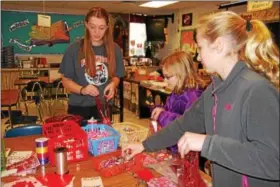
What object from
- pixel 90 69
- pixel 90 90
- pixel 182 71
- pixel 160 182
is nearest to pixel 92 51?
pixel 90 69

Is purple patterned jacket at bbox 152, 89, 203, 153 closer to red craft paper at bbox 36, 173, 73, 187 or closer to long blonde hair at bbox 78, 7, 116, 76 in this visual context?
long blonde hair at bbox 78, 7, 116, 76

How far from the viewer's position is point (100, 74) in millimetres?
2158

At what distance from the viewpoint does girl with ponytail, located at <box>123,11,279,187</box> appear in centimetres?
87

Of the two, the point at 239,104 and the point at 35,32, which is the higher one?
the point at 35,32

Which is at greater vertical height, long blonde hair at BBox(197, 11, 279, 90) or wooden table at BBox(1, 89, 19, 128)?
long blonde hair at BBox(197, 11, 279, 90)

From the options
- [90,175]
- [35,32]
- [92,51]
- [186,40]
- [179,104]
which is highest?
[35,32]

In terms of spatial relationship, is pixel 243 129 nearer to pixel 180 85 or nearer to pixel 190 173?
pixel 190 173

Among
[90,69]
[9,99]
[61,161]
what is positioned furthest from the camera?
[9,99]

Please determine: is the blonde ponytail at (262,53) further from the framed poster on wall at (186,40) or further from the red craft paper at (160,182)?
the framed poster on wall at (186,40)

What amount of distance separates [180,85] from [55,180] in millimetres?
994

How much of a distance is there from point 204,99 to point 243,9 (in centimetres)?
454

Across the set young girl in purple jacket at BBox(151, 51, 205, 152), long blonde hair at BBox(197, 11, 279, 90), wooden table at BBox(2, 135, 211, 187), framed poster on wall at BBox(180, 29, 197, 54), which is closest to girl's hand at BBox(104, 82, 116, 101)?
young girl in purple jacket at BBox(151, 51, 205, 152)

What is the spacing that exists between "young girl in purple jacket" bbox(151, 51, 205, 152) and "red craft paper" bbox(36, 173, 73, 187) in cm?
72

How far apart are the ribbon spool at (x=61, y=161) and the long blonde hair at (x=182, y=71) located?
0.89 metres
